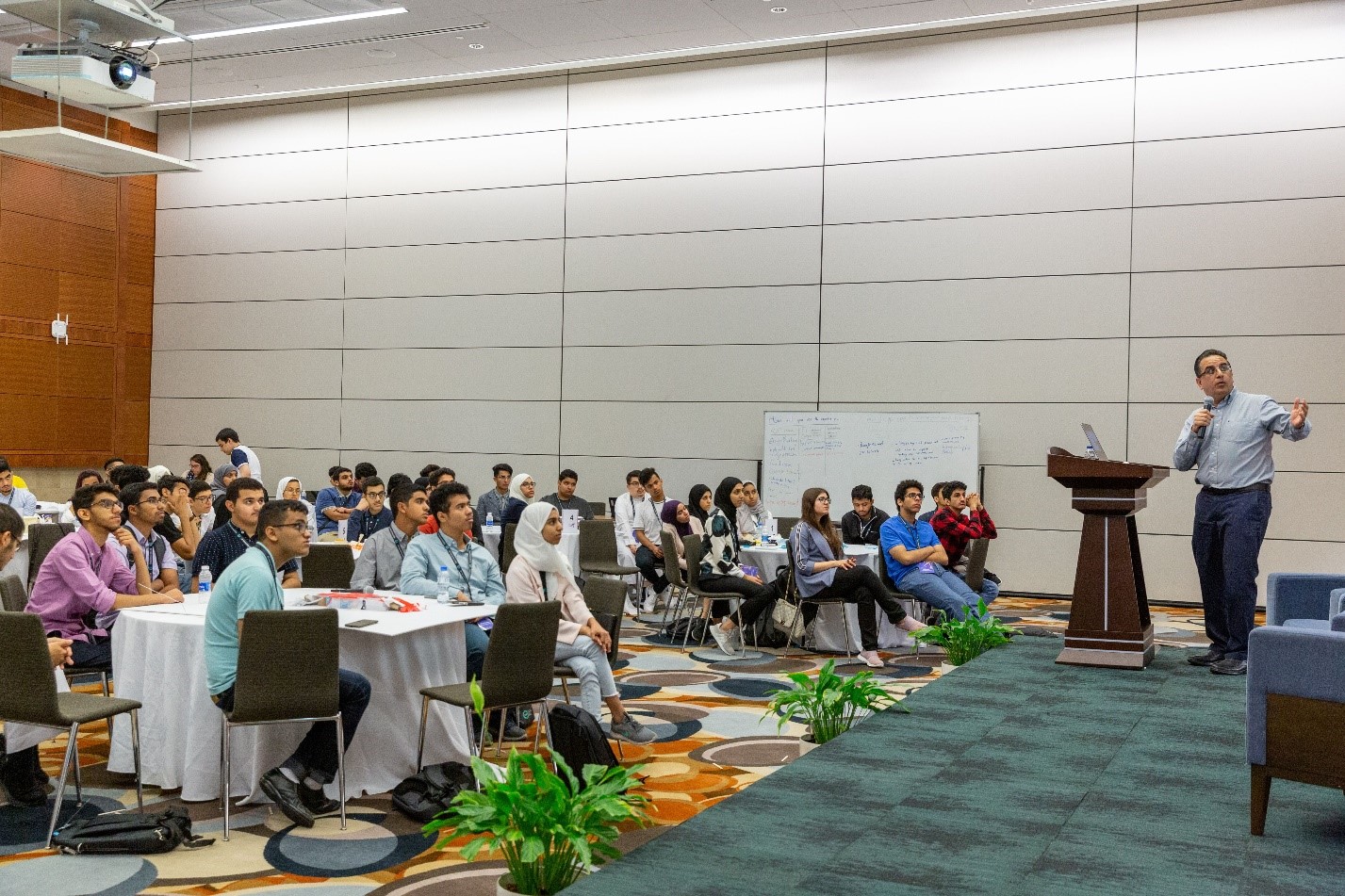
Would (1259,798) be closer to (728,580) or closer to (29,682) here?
(29,682)

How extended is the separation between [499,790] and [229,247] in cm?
1331

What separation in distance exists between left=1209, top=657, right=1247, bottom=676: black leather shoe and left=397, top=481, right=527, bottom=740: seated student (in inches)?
142

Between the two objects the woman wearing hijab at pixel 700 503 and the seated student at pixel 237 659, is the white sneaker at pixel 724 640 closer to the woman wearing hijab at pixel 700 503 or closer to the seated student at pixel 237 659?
the woman wearing hijab at pixel 700 503

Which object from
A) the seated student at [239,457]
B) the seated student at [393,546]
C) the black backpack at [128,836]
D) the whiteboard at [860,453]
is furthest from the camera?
the whiteboard at [860,453]

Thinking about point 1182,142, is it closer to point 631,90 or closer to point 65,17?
point 631,90

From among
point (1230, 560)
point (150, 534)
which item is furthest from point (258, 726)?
point (1230, 560)

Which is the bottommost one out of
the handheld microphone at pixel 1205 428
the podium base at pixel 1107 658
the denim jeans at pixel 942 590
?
the podium base at pixel 1107 658

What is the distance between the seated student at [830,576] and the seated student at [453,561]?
2670mm

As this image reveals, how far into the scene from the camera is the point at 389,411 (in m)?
14.3

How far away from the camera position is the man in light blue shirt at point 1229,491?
6.19 metres

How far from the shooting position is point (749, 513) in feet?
33.5

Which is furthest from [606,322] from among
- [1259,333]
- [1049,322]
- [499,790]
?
[499,790]

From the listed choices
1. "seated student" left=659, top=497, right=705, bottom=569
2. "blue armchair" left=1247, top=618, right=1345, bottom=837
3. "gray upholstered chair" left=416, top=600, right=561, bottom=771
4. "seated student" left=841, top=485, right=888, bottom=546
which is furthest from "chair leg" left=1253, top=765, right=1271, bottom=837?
"seated student" left=659, top=497, right=705, bottom=569

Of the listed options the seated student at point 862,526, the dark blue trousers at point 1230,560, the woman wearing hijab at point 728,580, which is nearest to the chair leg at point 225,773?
the woman wearing hijab at point 728,580
